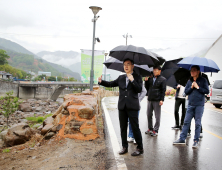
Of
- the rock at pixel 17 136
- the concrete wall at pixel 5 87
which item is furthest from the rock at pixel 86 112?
the concrete wall at pixel 5 87

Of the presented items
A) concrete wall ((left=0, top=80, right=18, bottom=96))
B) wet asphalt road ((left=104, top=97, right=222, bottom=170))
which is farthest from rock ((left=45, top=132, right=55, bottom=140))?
concrete wall ((left=0, top=80, right=18, bottom=96))

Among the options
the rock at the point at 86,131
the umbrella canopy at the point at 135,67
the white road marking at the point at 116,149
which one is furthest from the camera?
the rock at the point at 86,131

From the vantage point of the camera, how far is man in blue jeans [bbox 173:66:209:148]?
16.3ft

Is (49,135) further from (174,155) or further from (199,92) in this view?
(199,92)

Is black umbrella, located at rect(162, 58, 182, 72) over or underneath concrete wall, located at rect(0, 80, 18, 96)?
over

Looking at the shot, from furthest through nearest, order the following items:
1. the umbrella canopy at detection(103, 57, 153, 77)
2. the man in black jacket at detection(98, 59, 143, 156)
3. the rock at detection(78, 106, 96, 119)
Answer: the rock at detection(78, 106, 96, 119) < the umbrella canopy at detection(103, 57, 153, 77) < the man in black jacket at detection(98, 59, 143, 156)

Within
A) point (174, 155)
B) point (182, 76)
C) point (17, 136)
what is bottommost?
point (17, 136)

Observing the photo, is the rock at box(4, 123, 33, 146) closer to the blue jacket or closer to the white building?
the blue jacket

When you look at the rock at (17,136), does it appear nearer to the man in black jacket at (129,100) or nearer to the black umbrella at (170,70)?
the man in black jacket at (129,100)

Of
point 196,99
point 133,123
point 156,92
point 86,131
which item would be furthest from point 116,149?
point 196,99

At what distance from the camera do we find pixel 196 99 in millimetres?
5016

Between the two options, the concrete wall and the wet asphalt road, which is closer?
the wet asphalt road

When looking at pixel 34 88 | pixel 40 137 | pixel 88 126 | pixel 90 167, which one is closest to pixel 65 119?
pixel 88 126

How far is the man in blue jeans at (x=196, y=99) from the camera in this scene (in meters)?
4.98
